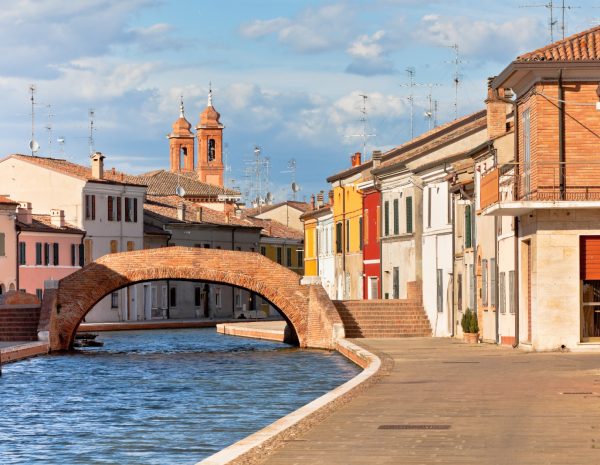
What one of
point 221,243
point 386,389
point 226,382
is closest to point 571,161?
point 226,382

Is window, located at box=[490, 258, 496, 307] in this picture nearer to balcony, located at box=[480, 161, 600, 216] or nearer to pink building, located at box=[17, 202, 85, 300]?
balcony, located at box=[480, 161, 600, 216]

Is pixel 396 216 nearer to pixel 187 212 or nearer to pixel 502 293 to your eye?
pixel 502 293

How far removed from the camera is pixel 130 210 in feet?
323

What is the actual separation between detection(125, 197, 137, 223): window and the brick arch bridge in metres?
42.1

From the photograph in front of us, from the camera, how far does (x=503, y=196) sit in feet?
137

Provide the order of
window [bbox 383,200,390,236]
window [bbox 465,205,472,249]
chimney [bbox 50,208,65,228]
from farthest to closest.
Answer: chimney [bbox 50,208,65,228]
window [bbox 383,200,390,236]
window [bbox 465,205,472,249]

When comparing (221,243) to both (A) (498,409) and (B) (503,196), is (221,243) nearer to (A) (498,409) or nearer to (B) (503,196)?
(B) (503,196)

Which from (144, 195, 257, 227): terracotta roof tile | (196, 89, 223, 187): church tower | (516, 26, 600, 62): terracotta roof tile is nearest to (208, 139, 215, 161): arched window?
(196, 89, 223, 187): church tower

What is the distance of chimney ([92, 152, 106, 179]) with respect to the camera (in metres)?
94.9

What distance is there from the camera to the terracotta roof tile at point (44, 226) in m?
86.9

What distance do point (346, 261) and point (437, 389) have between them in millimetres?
51061

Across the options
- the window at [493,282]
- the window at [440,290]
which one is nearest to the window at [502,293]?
the window at [493,282]

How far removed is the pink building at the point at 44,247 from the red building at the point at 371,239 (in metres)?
23.3

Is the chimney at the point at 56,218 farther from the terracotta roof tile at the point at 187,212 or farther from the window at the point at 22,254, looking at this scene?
the terracotta roof tile at the point at 187,212
